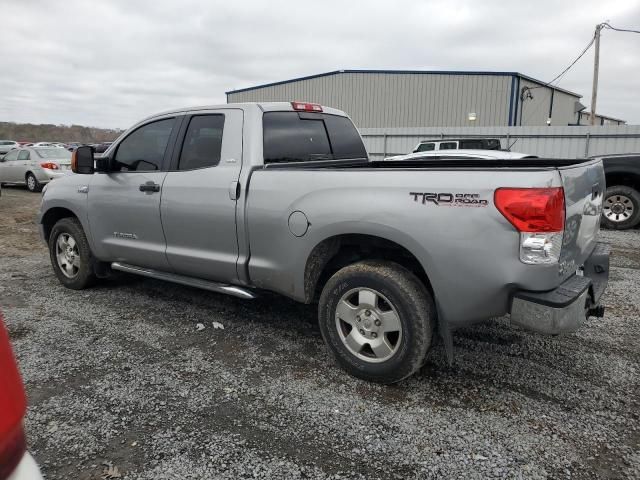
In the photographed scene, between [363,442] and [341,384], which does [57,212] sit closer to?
[341,384]

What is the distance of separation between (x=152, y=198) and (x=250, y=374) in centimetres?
190

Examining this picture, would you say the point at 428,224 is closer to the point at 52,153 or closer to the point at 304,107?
the point at 304,107

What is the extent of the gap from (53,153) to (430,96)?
1908 cm

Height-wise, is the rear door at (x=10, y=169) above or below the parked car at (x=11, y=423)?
above

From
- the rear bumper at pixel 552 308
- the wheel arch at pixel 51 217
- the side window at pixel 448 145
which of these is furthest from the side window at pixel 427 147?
the rear bumper at pixel 552 308

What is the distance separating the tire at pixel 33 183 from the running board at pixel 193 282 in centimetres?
1281

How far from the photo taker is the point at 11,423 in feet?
3.81

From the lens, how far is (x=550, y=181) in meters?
2.54

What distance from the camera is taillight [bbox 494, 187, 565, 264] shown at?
2520 millimetres

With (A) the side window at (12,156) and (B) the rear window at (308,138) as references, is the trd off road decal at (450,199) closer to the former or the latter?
(B) the rear window at (308,138)

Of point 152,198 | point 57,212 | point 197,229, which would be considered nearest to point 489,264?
point 197,229

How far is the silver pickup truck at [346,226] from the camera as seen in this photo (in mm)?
2637

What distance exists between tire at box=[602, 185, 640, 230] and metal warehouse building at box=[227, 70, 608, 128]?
1636cm

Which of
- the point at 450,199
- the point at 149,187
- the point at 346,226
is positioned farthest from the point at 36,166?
the point at 450,199
